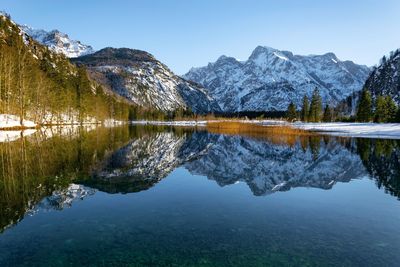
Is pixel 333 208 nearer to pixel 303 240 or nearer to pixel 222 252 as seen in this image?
pixel 303 240

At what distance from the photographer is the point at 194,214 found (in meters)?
15.5

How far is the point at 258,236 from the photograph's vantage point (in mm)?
12312

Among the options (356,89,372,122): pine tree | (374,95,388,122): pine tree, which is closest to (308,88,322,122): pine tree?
(356,89,372,122): pine tree

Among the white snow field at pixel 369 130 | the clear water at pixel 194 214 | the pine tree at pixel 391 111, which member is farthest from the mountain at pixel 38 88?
the pine tree at pixel 391 111

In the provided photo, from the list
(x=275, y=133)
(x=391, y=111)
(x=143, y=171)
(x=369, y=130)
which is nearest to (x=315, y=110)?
(x=391, y=111)

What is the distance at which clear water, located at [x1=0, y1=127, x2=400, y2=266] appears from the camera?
1042cm

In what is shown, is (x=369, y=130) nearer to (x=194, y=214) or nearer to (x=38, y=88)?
(x=194, y=214)

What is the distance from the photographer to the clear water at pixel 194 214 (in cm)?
1042

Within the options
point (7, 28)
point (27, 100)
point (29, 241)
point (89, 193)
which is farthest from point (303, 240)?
point (7, 28)

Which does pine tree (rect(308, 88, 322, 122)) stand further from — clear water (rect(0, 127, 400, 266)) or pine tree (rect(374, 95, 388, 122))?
clear water (rect(0, 127, 400, 266))

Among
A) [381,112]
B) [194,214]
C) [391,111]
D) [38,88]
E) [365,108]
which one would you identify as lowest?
[194,214]

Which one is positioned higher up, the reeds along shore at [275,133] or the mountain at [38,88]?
the mountain at [38,88]

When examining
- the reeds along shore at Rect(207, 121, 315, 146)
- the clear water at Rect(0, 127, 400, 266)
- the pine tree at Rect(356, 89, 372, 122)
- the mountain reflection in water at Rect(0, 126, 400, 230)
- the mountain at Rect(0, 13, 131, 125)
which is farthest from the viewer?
the pine tree at Rect(356, 89, 372, 122)

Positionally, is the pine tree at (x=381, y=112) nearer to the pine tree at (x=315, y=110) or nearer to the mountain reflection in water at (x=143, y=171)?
the pine tree at (x=315, y=110)
